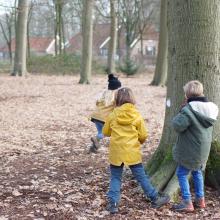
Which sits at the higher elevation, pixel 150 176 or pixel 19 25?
pixel 19 25

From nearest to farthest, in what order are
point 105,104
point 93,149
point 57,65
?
point 105,104 < point 93,149 < point 57,65

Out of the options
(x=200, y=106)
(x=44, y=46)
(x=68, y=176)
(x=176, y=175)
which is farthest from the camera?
(x=44, y=46)

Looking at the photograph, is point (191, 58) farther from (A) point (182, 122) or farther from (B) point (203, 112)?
(A) point (182, 122)

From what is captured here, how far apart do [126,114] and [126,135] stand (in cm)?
25

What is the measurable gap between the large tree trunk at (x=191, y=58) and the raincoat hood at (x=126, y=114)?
2.79ft

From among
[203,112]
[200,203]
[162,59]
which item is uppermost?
[162,59]

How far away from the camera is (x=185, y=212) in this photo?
5.27 meters

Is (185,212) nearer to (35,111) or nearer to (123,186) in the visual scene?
(123,186)

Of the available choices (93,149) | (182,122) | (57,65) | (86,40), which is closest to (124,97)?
(182,122)

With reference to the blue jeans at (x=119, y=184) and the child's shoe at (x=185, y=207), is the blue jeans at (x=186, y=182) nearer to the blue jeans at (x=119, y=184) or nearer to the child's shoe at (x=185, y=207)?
the child's shoe at (x=185, y=207)

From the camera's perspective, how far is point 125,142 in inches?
207

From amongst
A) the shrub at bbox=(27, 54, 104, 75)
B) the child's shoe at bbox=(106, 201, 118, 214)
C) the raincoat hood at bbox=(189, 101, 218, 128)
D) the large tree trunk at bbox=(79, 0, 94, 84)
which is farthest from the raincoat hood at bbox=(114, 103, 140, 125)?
the shrub at bbox=(27, 54, 104, 75)

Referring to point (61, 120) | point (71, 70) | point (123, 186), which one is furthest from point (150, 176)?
point (71, 70)

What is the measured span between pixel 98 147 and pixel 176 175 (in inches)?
119
